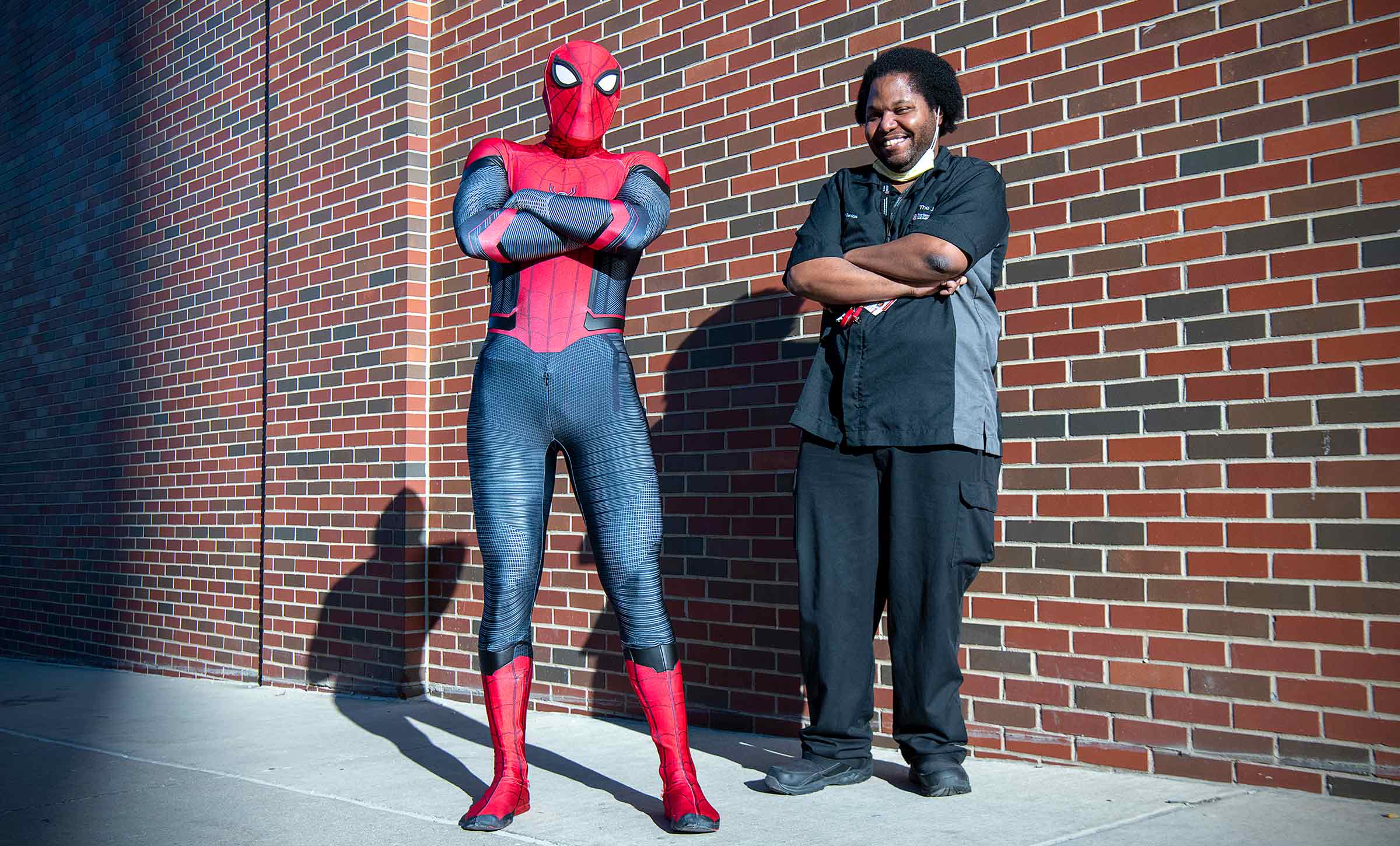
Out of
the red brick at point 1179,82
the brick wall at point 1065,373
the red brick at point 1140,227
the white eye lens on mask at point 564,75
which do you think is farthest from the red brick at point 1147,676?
the white eye lens on mask at point 564,75

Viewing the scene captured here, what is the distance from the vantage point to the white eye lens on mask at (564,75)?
3111mm

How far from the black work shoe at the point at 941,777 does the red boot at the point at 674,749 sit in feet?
1.85

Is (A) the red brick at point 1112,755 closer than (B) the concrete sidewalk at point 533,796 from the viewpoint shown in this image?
No

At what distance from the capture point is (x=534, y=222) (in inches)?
117

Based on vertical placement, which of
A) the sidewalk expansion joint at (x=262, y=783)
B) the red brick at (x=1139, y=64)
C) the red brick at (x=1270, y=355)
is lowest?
the sidewalk expansion joint at (x=262, y=783)

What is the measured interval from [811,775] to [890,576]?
0.57 meters

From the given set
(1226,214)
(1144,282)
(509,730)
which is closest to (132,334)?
(509,730)

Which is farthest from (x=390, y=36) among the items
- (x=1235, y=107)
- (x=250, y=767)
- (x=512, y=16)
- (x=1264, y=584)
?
(x=1264, y=584)

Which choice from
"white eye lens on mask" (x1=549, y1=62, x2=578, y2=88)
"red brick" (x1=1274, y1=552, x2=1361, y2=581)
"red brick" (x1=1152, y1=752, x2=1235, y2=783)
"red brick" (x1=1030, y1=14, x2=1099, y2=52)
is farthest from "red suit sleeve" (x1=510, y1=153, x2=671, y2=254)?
"red brick" (x1=1152, y1=752, x2=1235, y2=783)

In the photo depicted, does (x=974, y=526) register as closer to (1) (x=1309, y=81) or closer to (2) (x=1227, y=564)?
(2) (x=1227, y=564)

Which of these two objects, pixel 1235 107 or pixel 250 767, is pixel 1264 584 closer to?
pixel 1235 107

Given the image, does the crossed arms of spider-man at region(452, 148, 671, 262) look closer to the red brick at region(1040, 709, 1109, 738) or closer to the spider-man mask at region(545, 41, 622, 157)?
the spider-man mask at region(545, 41, 622, 157)

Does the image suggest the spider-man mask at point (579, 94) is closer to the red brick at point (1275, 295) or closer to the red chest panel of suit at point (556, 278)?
the red chest panel of suit at point (556, 278)

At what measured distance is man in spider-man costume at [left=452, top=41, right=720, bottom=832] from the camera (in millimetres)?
2980
